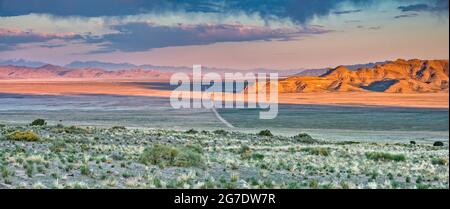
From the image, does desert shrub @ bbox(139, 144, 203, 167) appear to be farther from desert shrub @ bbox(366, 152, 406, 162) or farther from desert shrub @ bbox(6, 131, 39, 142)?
desert shrub @ bbox(6, 131, 39, 142)

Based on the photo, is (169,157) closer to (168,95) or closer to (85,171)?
(85,171)

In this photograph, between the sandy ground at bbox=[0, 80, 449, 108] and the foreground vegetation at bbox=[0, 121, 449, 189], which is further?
the sandy ground at bbox=[0, 80, 449, 108]

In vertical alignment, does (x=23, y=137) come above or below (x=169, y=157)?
below

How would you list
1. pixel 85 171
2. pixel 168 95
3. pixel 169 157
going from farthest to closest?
pixel 168 95
pixel 169 157
pixel 85 171

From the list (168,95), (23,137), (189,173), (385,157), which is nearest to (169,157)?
(189,173)

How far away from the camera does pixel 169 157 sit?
18422 mm

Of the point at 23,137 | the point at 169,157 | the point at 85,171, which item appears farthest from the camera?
the point at 23,137

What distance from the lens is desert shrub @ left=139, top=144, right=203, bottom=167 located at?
17.8 m

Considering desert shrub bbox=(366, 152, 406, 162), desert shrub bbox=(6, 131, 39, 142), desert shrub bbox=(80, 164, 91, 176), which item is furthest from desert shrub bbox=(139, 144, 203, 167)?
desert shrub bbox=(6, 131, 39, 142)

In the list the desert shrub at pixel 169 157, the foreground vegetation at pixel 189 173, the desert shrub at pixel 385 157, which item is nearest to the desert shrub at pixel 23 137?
the foreground vegetation at pixel 189 173

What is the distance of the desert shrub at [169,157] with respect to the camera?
58.2 ft

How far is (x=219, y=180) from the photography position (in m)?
14.7
